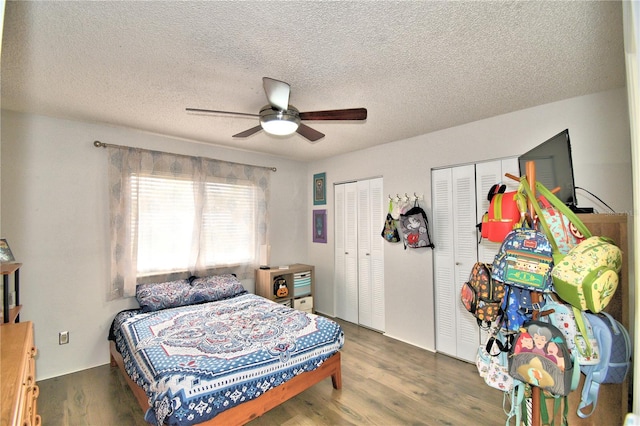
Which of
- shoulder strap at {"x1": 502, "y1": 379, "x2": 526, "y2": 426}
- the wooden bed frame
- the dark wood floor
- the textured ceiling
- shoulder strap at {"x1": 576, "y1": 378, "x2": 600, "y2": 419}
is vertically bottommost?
the dark wood floor

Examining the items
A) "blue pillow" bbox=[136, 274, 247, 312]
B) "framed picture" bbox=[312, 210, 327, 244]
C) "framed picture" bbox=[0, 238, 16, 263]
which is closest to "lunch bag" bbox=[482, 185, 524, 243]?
"blue pillow" bbox=[136, 274, 247, 312]

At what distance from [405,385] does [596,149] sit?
2520 mm

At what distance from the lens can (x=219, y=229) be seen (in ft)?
12.7

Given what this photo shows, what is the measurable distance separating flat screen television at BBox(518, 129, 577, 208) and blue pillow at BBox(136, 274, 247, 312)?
3169mm

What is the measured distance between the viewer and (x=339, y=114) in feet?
6.61

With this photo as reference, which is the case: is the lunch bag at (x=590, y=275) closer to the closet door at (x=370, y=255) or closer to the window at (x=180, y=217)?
the closet door at (x=370, y=255)

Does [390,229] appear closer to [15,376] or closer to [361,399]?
[361,399]

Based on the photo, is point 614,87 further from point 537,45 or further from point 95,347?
point 95,347

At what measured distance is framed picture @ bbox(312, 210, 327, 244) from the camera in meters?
4.69

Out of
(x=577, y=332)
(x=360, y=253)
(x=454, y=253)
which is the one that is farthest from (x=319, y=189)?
(x=577, y=332)

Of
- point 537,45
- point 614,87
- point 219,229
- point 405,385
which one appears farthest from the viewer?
point 219,229

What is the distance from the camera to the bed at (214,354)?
70.4 inches

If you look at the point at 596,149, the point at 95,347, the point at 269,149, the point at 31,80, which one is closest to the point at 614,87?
the point at 596,149

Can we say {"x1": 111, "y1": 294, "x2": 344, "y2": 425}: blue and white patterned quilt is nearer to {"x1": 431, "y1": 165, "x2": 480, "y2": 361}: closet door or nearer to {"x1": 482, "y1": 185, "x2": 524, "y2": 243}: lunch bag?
{"x1": 431, "y1": 165, "x2": 480, "y2": 361}: closet door
